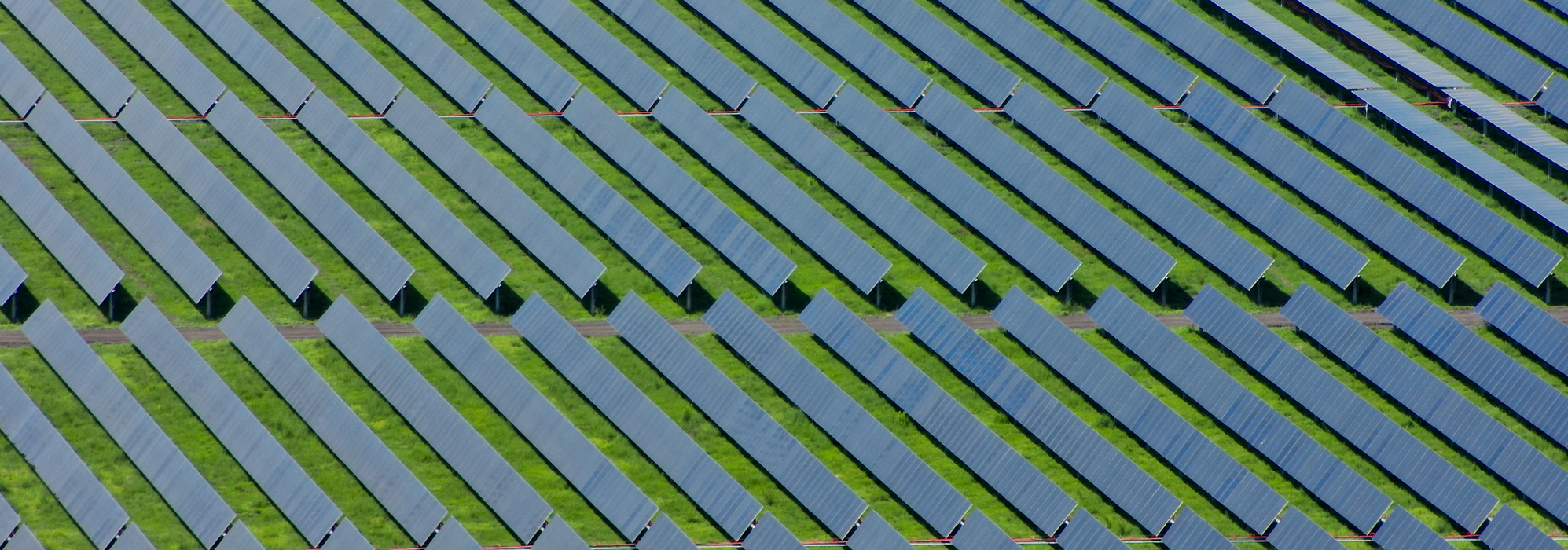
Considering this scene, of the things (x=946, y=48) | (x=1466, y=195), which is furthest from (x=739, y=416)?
(x=1466, y=195)

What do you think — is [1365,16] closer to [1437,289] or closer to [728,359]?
[1437,289]

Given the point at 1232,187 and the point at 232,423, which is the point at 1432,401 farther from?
the point at 232,423

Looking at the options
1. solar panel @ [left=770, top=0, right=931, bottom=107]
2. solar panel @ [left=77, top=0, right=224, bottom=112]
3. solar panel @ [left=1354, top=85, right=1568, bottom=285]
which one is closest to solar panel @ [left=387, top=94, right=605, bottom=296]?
solar panel @ [left=77, top=0, right=224, bottom=112]

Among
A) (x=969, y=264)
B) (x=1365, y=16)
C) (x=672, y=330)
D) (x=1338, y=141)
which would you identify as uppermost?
(x=1365, y=16)

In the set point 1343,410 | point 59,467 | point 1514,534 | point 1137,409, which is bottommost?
point 59,467

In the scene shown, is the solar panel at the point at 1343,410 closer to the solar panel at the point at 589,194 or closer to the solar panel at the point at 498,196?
the solar panel at the point at 589,194

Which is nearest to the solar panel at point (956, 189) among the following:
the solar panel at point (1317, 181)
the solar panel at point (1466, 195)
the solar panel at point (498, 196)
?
Result: the solar panel at point (1317, 181)

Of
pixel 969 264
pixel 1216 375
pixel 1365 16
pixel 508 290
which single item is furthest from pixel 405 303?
pixel 1365 16
